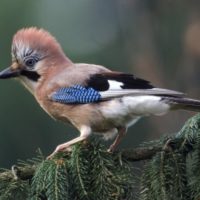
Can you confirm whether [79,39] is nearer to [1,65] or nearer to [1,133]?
[1,65]

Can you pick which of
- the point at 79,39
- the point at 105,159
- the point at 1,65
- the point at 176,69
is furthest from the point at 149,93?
the point at 79,39

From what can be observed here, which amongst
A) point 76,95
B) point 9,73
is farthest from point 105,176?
point 9,73

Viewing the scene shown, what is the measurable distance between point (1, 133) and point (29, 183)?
5863mm

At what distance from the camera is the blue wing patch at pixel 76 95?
529cm

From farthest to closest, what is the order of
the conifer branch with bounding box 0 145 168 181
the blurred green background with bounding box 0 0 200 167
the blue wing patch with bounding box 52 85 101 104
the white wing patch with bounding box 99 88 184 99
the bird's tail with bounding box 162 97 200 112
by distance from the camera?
the blurred green background with bounding box 0 0 200 167 → the blue wing patch with bounding box 52 85 101 104 → the white wing patch with bounding box 99 88 184 99 → the bird's tail with bounding box 162 97 200 112 → the conifer branch with bounding box 0 145 168 181

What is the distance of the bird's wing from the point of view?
516 cm

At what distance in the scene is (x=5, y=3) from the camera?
1178 centimetres

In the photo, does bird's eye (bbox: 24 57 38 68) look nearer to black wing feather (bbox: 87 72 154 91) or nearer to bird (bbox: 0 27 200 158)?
bird (bbox: 0 27 200 158)

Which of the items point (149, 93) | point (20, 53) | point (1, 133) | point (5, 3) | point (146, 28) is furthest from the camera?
point (5, 3)

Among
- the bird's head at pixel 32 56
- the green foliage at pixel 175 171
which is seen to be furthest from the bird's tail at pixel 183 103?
the bird's head at pixel 32 56

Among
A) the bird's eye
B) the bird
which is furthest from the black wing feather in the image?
the bird's eye

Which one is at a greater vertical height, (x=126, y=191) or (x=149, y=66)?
(x=126, y=191)

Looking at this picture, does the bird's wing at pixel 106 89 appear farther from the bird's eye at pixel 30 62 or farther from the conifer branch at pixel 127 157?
the conifer branch at pixel 127 157

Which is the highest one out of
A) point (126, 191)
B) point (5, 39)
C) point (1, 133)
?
point (126, 191)
